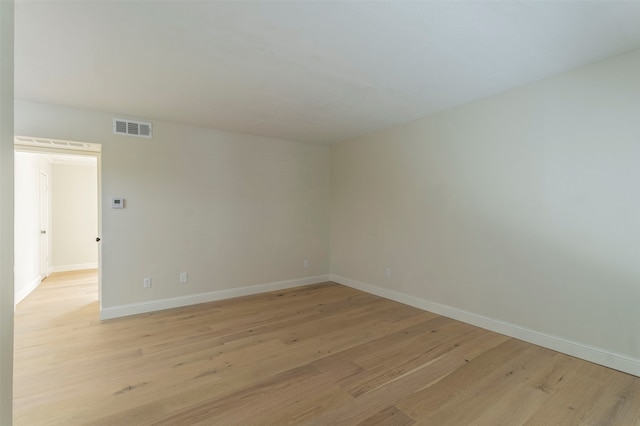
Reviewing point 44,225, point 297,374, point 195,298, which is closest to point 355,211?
point 195,298

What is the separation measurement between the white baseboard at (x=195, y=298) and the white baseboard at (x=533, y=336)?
5.29 ft

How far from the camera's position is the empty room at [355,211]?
186 cm

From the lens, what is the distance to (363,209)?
4.73m

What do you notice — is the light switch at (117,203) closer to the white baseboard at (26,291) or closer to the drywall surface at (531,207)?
the white baseboard at (26,291)

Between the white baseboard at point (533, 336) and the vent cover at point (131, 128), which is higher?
the vent cover at point (131, 128)

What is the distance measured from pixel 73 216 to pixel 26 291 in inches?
98.4

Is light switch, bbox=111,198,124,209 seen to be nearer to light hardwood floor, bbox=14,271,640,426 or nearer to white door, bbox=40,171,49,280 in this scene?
light hardwood floor, bbox=14,271,640,426

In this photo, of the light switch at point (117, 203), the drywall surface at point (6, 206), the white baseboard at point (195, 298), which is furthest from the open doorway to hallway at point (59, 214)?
the drywall surface at point (6, 206)

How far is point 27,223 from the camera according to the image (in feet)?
15.0

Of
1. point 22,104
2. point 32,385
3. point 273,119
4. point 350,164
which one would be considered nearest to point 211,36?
point 273,119

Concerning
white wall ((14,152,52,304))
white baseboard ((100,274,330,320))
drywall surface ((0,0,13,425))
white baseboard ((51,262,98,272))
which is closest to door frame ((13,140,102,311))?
white baseboard ((100,274,330,320))

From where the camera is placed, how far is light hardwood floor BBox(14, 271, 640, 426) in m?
1.84

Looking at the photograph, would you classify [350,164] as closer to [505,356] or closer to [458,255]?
[458,255]

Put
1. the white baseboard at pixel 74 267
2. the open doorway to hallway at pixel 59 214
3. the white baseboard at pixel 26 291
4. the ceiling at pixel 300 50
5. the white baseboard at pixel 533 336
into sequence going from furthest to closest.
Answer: the white baseboard at pixel 74 267
the open doorway to hallway at pixel 59 214
the white baseboard at pixel 26 291
the white baseboard at pixel 533 336
the ceiling at pixel 300 50
